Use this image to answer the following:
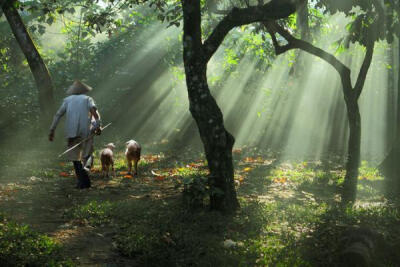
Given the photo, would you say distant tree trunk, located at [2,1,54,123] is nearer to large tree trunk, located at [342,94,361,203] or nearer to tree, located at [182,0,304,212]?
tree, located at [182,0,304,212]

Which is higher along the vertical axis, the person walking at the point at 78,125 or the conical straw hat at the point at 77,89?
the conical straw hat at the point at 77,89

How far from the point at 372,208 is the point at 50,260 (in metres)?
6.50

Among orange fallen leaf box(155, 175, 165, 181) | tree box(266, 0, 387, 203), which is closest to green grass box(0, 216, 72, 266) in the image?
orange fallen leaf box(155, 175, 165, 181)

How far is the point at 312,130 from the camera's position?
23.0 meters

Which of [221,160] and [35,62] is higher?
[35,62]

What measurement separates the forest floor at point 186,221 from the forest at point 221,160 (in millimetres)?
31

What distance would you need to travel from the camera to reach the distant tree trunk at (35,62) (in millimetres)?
15562

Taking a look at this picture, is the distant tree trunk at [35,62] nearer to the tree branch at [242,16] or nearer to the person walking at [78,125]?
the person walking at [78,125]

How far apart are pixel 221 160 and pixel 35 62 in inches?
436

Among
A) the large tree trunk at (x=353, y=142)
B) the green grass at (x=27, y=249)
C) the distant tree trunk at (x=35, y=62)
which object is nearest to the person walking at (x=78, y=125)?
the green grass at (x=27, y=249)

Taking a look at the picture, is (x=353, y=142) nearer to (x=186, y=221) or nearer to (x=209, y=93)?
(x=209, y=93)

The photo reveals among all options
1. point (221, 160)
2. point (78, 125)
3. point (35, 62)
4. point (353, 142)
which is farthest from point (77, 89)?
point (353, 142)

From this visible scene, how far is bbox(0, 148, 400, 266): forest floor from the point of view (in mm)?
6254

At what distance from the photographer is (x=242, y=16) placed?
812cm
